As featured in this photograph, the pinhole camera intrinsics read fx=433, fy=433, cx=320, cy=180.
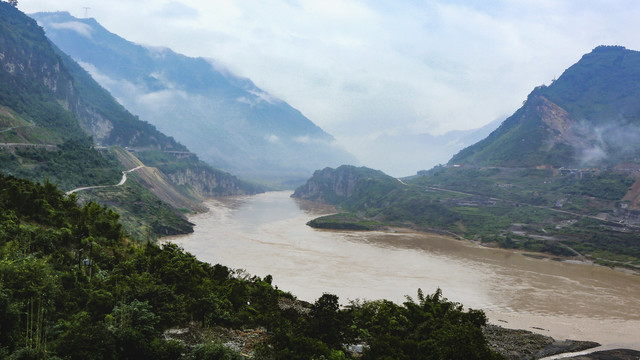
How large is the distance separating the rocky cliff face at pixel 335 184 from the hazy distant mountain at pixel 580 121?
43.1m

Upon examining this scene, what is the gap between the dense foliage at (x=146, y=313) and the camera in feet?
54.6

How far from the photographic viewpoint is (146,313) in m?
19.1

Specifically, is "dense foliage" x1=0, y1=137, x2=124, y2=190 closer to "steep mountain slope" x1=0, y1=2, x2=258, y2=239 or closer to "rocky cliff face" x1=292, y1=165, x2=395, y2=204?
"steep mountain slope" x1=0, y1=2, x2=258, y2=239

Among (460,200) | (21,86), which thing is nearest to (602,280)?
(460,200)

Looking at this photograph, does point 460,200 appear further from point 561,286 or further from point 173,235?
point 173,235

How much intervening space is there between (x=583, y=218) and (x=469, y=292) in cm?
6098

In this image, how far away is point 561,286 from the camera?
57.9 m

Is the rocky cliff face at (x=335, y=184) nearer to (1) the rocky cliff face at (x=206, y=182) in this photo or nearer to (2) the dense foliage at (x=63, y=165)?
(1) the rocky cliff face at (x=206, y=182)

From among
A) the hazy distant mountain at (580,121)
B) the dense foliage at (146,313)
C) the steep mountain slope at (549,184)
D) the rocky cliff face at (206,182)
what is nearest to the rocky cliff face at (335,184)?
the steep mountain slope at (549,184)

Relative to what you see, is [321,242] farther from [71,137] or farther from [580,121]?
[580,121]

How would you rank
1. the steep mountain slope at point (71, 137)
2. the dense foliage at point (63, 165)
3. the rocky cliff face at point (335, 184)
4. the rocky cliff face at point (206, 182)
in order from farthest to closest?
the rocky cliff face at point (335, 184), the rocky cliff face at point (206, 182), the steep mountain slope at point (71, 137), the dense foliage at point (63, 165)

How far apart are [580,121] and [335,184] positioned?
96.1m

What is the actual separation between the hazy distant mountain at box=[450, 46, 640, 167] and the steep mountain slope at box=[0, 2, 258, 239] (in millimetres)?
108717

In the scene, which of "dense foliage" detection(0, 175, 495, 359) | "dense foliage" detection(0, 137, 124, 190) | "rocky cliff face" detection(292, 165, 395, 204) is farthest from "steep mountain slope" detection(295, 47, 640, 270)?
"dense foliage" detection(0, 175, 495, 359)
